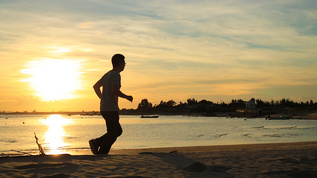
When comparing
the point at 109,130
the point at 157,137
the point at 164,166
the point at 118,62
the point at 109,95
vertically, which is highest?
the point at 118,62

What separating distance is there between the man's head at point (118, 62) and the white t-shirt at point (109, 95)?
0.17 meters

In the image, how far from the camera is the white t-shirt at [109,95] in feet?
26.6

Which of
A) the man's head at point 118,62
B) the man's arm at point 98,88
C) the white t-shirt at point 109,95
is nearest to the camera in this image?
the white t-shirt at point 109,95

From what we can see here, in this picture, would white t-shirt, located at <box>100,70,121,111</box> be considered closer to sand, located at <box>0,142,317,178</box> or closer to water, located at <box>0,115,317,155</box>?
sand, located at <box>0,142,317,178</box>

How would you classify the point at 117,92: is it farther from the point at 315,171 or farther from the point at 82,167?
the point at 315,171

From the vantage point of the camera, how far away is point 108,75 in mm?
8297

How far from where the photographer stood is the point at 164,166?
A: 6445 millimetres

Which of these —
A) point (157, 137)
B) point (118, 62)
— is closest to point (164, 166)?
point (118, 62)

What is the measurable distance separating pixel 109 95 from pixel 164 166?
251 cm

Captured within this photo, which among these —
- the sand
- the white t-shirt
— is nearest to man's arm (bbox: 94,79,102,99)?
the white t-shirt

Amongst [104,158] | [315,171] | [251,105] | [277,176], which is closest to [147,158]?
[104,158]

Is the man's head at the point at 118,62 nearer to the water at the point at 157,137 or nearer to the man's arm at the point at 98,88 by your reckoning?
the man's arm at the point at 98,88

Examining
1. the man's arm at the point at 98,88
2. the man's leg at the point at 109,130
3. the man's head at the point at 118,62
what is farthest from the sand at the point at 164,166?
the man's head at the point at 118,62

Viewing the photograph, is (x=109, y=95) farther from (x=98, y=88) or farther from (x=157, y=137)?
(x=157, y=137)
